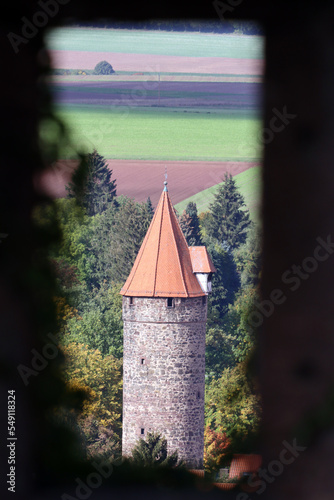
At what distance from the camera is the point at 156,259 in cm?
2211

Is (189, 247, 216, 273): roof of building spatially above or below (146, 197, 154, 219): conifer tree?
below

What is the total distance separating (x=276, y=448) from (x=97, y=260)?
25.6 m

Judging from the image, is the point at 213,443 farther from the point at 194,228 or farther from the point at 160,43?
the point at 160,43

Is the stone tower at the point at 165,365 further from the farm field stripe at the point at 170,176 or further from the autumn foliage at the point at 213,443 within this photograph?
the farm field stripe at the point at 170,176

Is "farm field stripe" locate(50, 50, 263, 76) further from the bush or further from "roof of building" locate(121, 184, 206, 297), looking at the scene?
"roof of building" locate(121, 184, 206, 297)

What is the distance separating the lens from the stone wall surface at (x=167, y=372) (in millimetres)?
19969

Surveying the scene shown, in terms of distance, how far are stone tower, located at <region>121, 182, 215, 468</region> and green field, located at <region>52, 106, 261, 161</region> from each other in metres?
9.40

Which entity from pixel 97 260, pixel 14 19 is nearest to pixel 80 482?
pixel 14 19

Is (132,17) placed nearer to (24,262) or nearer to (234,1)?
(234,1)

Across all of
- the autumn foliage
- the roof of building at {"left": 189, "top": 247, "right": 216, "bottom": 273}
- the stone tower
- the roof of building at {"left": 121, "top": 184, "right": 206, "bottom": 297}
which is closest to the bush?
the roof of building at {"left": 121, "top": 184, "right": 206, "bottom": 297}

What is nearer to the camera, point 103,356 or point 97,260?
point 103,356

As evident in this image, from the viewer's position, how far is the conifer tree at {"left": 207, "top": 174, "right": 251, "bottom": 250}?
92.9 ft

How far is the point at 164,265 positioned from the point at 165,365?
2.57 meters

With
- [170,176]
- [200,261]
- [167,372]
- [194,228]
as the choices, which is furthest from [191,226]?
[167,372]
